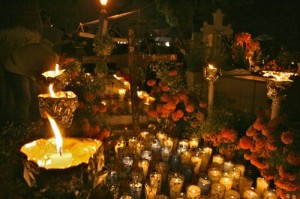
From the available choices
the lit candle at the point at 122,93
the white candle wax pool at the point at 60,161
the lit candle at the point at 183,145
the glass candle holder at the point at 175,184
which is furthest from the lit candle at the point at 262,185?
the lit candle at the point at 122,93

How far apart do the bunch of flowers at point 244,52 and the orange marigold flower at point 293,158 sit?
4.92m

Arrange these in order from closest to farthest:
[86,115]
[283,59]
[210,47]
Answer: [86,115]
[210,47]
[283,59]

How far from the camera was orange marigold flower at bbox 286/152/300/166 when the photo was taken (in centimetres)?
334

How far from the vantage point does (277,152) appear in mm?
3725

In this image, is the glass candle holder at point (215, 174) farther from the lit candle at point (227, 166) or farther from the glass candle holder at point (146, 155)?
the glass candle holder at point (146, 155)

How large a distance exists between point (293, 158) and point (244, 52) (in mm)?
5177

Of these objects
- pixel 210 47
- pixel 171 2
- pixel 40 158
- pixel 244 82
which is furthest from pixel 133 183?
pixel 171 2

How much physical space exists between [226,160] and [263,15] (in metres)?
17.0

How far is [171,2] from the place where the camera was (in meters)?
17.8

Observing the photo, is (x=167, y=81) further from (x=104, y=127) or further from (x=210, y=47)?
(x=210, y=47)

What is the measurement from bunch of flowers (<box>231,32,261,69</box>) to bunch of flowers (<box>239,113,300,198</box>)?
14.1ft

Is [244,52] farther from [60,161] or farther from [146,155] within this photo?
[60,161]

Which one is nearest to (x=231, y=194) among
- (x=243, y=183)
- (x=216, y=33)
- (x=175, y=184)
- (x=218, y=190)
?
(x=218, y=190)

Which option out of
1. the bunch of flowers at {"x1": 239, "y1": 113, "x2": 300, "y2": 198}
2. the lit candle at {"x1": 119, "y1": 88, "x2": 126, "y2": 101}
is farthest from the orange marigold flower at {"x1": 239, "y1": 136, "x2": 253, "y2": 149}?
the lit candle at {"x1": 119, "y1": 88, "x2": 126, "y2": 101}
